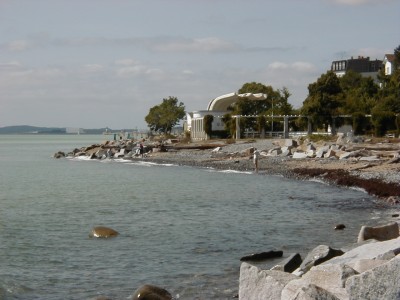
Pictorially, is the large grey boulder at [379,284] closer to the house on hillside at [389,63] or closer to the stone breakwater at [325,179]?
the stone breakwater at [325,179]

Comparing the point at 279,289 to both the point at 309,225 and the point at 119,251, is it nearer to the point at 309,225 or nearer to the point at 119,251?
the point at 119,251

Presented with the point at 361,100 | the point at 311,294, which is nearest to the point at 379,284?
the point at 311,294

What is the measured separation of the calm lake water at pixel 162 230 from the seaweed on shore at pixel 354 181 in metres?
0.74

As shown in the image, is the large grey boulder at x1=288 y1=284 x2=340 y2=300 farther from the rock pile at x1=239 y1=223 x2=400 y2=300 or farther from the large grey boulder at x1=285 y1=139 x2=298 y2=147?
the large grey boulder at x1=285 y1=139 x2=298 y2=147

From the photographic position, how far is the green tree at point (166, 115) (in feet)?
419

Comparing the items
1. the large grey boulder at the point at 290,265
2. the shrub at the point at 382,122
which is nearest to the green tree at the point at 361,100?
the shrub at the point at 382,122

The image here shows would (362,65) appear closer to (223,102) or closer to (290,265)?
(223,102)

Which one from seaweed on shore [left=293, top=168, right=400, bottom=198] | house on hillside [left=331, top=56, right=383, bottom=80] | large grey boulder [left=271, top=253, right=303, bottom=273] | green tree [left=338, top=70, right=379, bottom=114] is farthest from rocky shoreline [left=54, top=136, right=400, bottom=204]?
house on hillside [left=331, top=56, right=383, bottom=80]

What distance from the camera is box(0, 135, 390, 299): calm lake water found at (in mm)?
15086

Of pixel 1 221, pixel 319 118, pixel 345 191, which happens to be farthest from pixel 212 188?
pixel 319 118

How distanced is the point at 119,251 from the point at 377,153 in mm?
32173

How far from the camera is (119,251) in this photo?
61.1 feet

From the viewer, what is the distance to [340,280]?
862 centimetres

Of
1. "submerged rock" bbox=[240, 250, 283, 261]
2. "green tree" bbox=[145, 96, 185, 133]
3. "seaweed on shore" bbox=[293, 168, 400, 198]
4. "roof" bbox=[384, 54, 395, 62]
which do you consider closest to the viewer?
"submerged rock" bbox=[240, 250, 283, 261]
